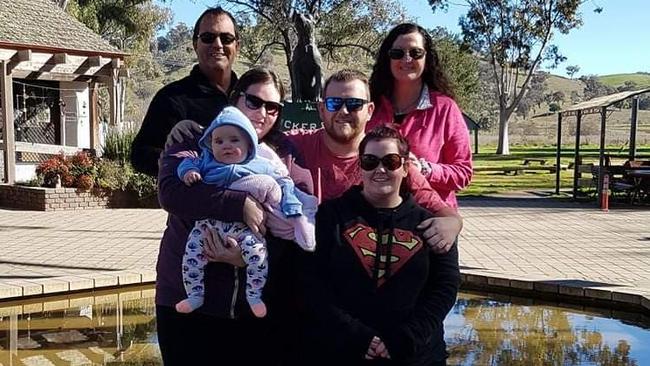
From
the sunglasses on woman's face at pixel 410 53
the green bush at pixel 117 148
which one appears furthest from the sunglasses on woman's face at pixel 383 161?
the green bush at pixel 117 148

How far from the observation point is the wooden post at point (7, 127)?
15.0m

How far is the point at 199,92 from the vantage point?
272cm

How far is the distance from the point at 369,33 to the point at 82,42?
668 inches

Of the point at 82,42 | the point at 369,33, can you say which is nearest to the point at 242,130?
the point at 82,42

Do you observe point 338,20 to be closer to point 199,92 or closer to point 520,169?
point 520,169

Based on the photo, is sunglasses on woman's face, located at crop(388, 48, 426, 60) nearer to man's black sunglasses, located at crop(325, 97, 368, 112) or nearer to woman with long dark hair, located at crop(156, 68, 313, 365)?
man's black sunglasses, located at crop(325, 97, 368, 112)

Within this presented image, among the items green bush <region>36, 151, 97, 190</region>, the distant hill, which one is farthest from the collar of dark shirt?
the distant hill

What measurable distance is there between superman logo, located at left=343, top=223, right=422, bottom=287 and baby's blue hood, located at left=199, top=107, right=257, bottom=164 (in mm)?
399

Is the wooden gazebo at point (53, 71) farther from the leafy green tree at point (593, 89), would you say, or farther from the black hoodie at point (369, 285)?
the leafy green tree at point (593, 89)

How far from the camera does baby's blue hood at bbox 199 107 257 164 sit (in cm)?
231

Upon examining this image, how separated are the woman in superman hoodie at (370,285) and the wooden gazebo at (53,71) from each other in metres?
13.9

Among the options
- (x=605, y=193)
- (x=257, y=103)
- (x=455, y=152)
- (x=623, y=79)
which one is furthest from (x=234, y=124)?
(x=623, y=79)

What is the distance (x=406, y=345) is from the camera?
2383 mm

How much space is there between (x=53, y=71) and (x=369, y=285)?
17.1m
